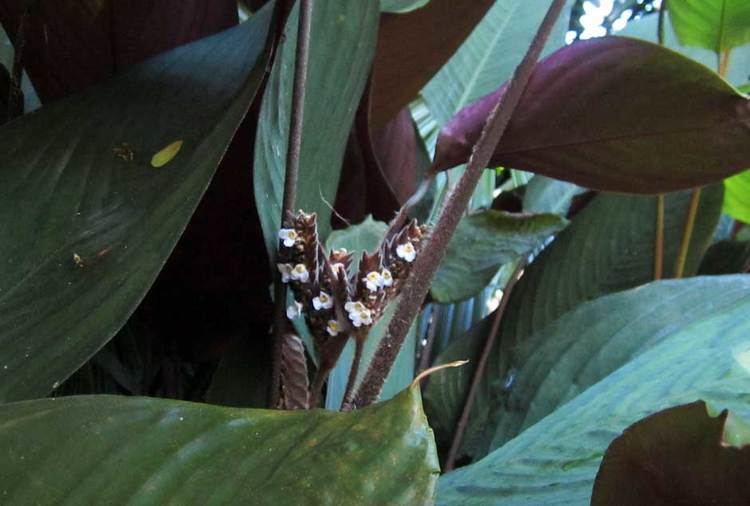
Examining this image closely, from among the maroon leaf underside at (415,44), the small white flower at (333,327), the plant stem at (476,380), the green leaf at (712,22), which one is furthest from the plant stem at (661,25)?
the small white flower at (333,327)

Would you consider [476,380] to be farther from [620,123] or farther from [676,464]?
[676,464]

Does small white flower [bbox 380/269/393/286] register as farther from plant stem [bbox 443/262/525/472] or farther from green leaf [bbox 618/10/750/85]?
green leaf [bbox 618/10/750/85]

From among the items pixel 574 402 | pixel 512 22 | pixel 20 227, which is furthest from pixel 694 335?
pixel 512 22

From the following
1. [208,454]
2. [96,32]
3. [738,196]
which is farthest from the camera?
[738,196]

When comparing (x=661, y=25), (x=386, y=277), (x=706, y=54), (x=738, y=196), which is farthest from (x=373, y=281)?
(x=706, y=54)

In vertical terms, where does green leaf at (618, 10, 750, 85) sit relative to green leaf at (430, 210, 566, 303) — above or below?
above

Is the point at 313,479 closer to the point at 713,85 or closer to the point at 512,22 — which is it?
the point at 713,85

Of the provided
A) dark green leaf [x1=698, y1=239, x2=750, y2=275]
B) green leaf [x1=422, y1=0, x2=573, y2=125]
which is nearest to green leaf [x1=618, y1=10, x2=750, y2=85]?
green leaf [x1=422, y1=0, x2=573, y2=125]
